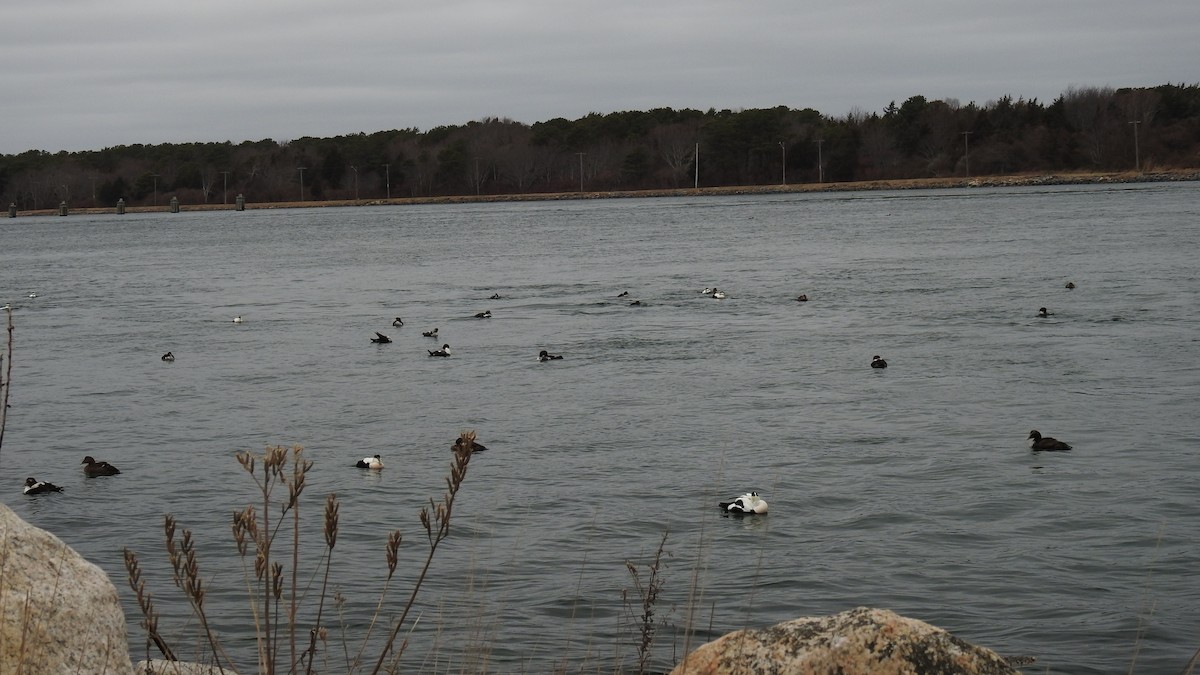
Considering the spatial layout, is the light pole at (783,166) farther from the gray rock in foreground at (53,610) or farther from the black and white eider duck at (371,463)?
the gray rock in foreground at (53,610)

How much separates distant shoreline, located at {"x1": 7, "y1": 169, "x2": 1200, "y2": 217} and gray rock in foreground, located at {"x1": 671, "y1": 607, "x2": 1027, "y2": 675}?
13086 cm

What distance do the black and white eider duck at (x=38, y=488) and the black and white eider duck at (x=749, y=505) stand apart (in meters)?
7.80

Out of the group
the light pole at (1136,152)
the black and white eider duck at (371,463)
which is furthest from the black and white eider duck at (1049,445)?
the light pole at (1136,152)

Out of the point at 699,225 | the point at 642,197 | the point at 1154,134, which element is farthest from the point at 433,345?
the point at 642,197

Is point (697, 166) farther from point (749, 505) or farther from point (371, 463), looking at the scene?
point (749, 505)

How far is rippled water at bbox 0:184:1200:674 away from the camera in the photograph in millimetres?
10320

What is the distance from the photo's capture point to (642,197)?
16825cm

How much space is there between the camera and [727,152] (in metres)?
163

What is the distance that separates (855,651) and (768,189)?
15367 centimetres

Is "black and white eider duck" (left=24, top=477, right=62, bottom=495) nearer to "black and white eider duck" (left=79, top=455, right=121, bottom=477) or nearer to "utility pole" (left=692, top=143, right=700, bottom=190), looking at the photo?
"black and white eider duck" (left=79, top=455, right=121, bottom=477)

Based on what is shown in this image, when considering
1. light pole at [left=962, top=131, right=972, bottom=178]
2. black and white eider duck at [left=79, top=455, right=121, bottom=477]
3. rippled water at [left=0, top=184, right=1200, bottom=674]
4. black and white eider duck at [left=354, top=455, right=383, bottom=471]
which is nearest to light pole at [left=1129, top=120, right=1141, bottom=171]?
light pole at [left=962, top=131, right=972, bottom=178]

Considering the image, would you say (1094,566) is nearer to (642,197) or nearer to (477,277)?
(477,277)

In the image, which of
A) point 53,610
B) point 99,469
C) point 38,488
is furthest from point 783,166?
point 53,610

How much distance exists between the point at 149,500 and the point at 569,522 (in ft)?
16.1
